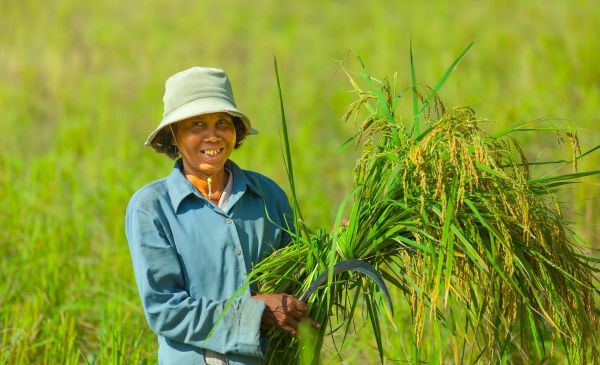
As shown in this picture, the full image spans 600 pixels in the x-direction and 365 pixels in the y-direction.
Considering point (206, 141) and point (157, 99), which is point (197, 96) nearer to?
point (206, 141)

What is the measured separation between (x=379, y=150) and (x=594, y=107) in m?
4.04

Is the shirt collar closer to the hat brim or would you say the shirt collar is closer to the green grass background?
the hat brim

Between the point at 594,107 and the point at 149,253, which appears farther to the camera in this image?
the point at 594,107

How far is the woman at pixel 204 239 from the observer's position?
239 cm

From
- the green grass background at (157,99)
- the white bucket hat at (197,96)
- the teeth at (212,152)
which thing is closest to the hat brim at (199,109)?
the white bucket hat at (197,96)

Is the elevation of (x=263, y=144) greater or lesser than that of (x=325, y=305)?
greater

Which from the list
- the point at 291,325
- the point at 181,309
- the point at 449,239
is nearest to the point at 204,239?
the point at 181,309

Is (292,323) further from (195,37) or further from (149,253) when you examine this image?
(195,37)

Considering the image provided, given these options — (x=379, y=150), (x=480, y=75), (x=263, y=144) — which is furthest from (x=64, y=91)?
(x=379, y=150)

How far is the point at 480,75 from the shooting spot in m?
7.29

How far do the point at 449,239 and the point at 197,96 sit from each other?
0.71m

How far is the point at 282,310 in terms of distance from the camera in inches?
94.3

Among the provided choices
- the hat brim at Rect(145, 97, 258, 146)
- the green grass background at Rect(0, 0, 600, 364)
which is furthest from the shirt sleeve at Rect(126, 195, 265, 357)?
the green grass background at Rect(0, 0, 600, 364)

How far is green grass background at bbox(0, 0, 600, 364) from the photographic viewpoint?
12.7 feet
